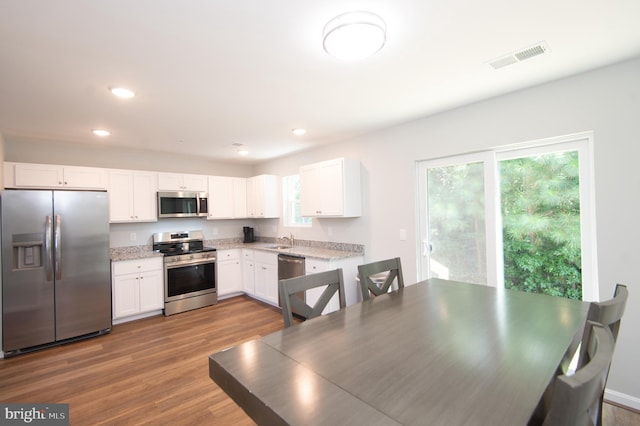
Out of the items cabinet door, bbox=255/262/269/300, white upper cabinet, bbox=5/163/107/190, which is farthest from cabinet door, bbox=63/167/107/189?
cabinet door, bbox=255/262/269/300

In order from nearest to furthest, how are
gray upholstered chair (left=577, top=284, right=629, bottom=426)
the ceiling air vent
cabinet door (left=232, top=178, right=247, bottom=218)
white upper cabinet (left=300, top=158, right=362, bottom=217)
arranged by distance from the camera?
1. gray upholstered chair (left=577, top=284, right=629, bottom=426)
2. the ceiling air vent
3. white upper cabinet (left=300, top=158, right=362, bottom=217)
4. cabinet door (left=232, top=178, right=247, bottom=218)

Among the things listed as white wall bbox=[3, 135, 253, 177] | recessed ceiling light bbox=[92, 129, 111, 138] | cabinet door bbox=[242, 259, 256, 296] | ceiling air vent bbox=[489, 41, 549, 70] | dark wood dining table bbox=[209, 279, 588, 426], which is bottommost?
cabinet door bbox=[242, 259, 256, 296]

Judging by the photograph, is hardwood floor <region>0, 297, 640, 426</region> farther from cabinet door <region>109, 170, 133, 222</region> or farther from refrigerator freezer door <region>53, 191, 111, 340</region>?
cabinet door <region>109, 170, 133, 222</region>

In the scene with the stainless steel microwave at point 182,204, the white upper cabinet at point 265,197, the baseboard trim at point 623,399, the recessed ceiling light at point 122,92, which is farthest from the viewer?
the white upper cabinet at point 265,197

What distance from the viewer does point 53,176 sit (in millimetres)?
3848

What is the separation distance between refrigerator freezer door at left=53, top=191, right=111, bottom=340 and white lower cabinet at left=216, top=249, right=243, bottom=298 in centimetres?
155

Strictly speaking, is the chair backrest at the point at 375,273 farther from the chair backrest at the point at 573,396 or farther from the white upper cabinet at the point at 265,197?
the white upper cabinet at the point at 265,197

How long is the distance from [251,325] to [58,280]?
2261 mm

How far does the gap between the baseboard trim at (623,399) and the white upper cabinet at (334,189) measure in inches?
110

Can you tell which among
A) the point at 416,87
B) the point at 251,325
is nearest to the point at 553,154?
the point at 416,87

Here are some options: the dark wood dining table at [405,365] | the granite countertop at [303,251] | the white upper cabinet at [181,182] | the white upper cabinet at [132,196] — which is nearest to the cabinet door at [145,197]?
the white upper cabinet at [132,196]

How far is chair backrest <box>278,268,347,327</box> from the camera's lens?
1623mm

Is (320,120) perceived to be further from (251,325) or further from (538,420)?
(538,420)

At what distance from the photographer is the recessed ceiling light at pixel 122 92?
2.44 m
